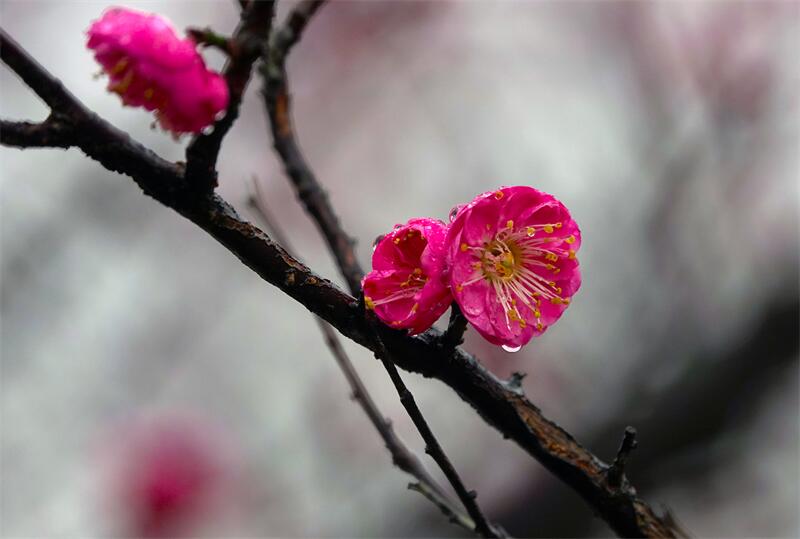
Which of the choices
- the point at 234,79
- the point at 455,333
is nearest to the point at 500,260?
the point at 455,333

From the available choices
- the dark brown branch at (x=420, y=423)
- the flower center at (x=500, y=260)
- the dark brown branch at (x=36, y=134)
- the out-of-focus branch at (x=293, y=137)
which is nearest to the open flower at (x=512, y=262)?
the flower center at (x=500, y=260)

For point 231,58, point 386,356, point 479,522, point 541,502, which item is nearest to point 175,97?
point 231,58

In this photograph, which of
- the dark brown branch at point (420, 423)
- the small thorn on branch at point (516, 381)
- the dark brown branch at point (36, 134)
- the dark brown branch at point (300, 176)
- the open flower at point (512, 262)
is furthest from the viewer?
the dark brown branch at point (300, 176)

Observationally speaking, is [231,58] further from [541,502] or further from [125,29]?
[541,502]

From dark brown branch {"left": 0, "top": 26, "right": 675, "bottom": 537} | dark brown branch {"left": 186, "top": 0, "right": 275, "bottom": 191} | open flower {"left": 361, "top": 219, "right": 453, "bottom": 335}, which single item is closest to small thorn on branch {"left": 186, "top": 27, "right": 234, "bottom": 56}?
dark brown branch {"left": 186, "top": 0, "right": 275, "bottom": 191}

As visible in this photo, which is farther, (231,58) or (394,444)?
(394,444)

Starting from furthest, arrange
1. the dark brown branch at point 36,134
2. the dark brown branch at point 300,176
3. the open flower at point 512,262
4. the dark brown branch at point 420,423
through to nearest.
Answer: the dark brown branch at point 300,176
the open flower at point 512,262
the dark brown branch at point 420,423
the dark brown branch at point 36,134

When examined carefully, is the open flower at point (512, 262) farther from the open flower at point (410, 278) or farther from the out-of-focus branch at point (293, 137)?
the out-of-focus branch at point (293, 137)
